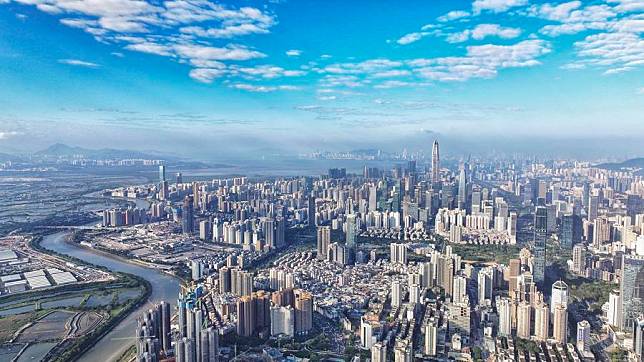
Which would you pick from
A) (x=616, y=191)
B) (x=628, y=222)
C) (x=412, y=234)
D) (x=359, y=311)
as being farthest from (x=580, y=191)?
(x=359, y=311)

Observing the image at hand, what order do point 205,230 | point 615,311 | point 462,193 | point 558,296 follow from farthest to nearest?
point 462,193 < point 205,230 < point 558,296 < point 615,311

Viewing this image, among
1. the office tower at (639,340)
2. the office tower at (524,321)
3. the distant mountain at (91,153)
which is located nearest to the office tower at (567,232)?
the office tower at (524,321)

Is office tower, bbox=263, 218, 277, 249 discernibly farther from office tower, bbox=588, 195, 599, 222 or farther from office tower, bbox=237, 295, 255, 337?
office tower, bbox=588, 195, 599, 222

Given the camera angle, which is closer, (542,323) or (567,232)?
(542,323)

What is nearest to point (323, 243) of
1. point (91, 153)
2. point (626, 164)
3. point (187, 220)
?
point (187, 220)

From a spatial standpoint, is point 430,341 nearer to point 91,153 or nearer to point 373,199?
point 373,199

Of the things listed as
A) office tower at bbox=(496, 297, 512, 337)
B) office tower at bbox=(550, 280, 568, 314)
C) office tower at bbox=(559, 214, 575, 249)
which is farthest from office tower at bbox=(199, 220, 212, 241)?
office tower at bbox=(550, 280, 568, 314)

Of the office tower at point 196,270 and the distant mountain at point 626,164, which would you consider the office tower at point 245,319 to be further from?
the distant mountain at point 626,164
